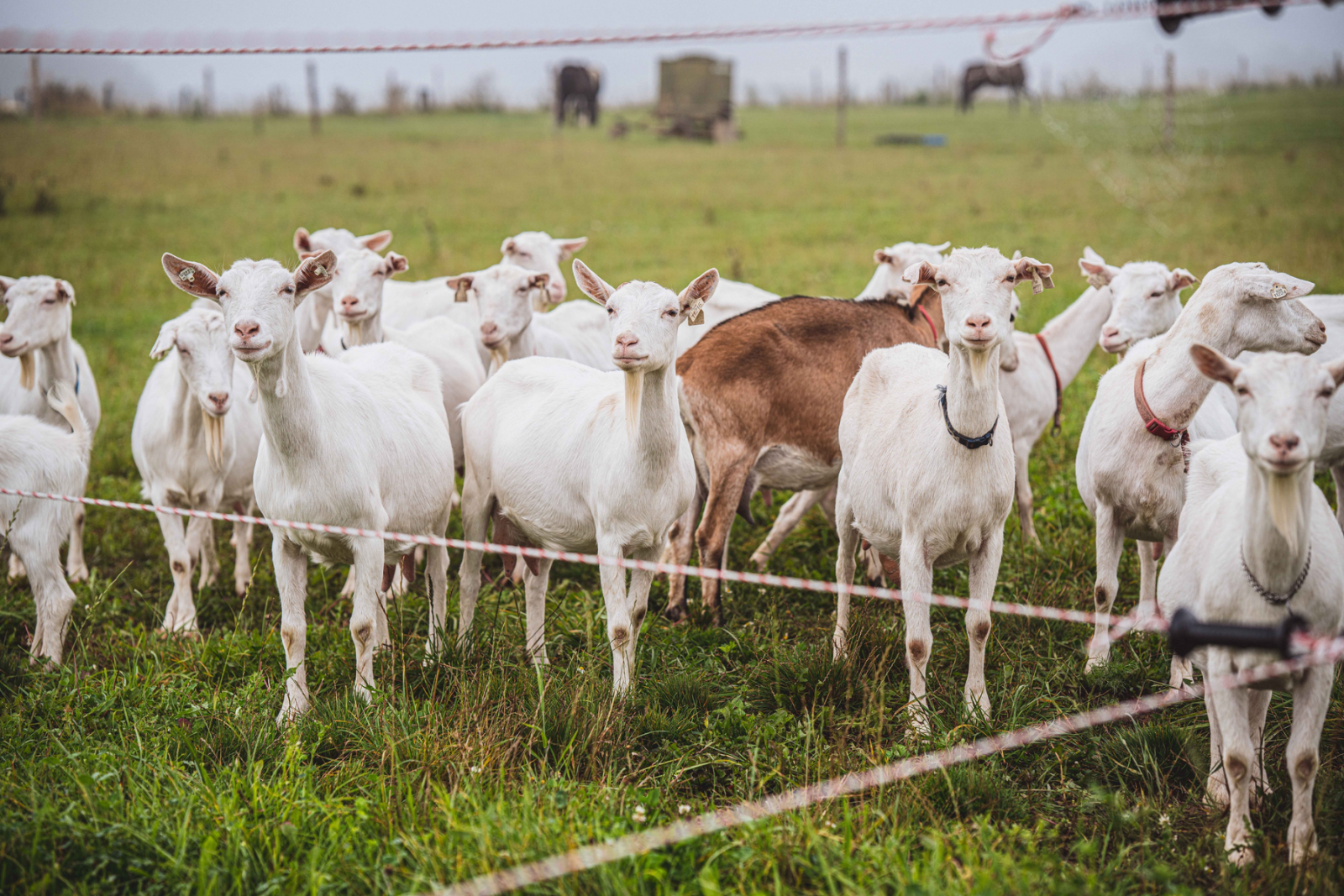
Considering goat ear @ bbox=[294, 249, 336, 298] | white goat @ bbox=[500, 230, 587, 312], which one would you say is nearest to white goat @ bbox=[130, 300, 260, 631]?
goat ear @ bbox=[294, 249, 336, 298]

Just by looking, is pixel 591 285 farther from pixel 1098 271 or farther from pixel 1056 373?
pixel 1056 373

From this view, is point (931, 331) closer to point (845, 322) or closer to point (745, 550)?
point (845, 322)

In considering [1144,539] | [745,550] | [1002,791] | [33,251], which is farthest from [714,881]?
[33,251]

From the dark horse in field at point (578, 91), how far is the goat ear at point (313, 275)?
129 feet

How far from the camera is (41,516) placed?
505cm

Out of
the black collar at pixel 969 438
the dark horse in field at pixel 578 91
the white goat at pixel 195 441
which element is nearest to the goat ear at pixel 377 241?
the white goat at pixel 195 441

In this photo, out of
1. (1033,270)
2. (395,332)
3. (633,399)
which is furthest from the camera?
(395,332)

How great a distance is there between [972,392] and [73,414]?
4811mm

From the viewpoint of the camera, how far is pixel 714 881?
315 centimetres

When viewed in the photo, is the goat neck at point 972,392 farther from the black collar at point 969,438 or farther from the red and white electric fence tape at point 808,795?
the red and white electric fence tape at point 808,795

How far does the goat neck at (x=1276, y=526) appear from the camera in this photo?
3191mm

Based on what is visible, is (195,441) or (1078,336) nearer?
(195,441)

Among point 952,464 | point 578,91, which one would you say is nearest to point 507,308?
point 952,464

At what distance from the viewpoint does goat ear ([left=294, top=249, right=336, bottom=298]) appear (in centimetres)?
421
